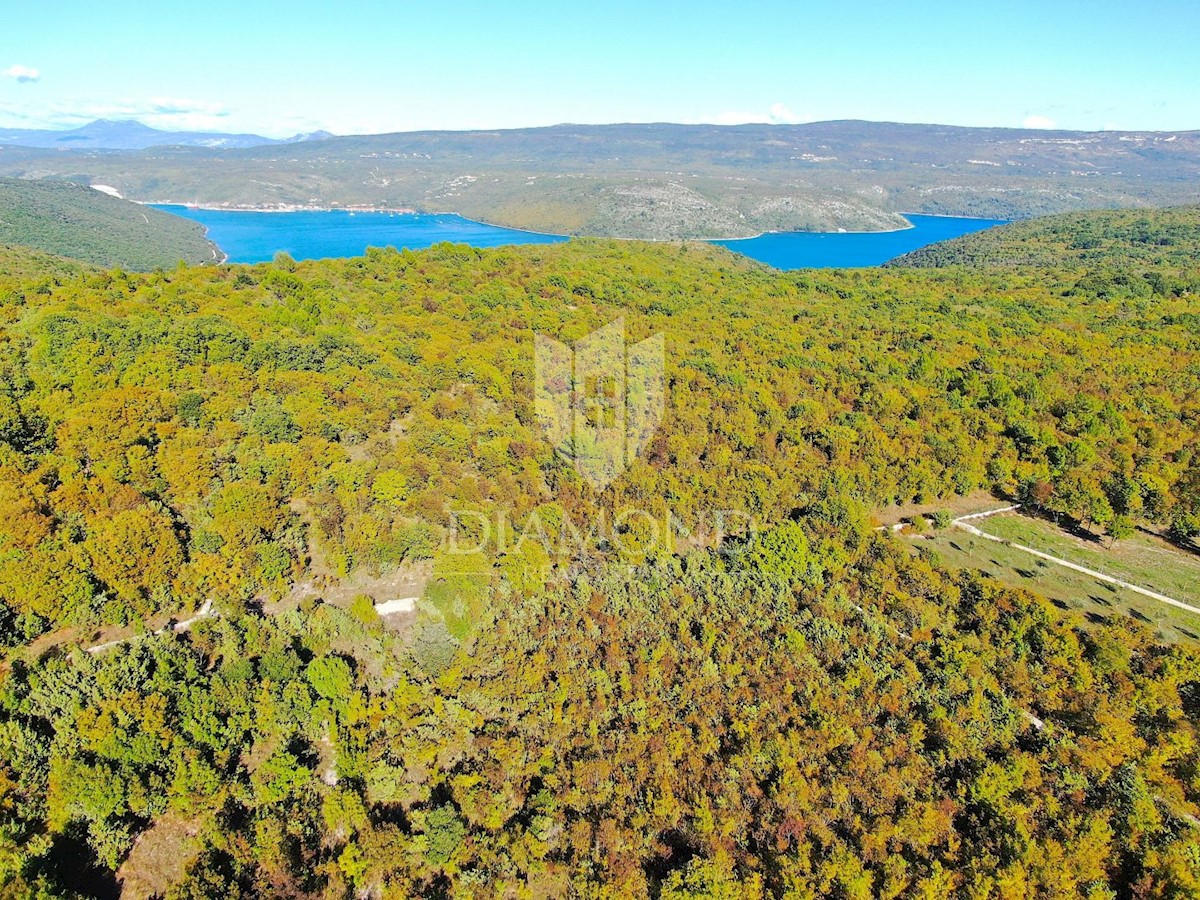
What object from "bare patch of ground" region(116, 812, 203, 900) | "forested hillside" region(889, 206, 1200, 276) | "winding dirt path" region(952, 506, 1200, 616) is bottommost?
"bare patch of ground" region(116, 812, 203, 900)

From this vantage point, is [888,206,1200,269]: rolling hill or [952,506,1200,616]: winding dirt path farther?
[888,206,1200,269]: rolling hill

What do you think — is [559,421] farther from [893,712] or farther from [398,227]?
[398,227]

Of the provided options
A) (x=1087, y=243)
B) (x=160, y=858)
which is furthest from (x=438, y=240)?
(x=160, y=858)

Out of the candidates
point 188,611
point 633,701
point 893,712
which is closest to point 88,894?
point 188,611

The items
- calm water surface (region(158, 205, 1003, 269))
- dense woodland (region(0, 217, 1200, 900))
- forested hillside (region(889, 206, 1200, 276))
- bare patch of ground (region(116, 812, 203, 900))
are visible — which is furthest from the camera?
calm water surface (region(158, 205, 1003, 269))

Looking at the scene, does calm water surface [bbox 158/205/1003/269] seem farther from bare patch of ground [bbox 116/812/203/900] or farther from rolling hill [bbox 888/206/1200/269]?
bare patch of ground [bbox 116/812/203/900]

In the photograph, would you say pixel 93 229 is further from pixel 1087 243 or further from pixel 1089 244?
pixel 1087 243

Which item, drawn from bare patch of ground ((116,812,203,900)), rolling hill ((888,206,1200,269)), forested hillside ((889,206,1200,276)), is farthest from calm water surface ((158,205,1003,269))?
bare patch of ground ((116,812,203,900))

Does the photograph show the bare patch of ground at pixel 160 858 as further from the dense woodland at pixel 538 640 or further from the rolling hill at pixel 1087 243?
the rolling hill at pixel 1087 243
